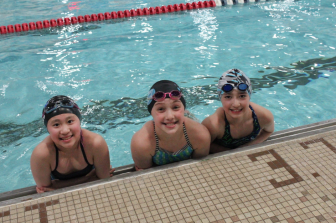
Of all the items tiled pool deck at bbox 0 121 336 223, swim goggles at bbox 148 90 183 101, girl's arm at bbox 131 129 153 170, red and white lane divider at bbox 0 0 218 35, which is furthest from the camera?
red and white lane divider at bbox 0 0 218 35

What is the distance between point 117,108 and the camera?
16.6 ft

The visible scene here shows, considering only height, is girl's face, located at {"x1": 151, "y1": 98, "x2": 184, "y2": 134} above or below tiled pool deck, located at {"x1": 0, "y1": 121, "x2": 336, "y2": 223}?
above

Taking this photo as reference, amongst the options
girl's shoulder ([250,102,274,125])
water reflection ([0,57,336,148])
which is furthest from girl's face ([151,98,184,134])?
water reflection ([0,57,336,148])

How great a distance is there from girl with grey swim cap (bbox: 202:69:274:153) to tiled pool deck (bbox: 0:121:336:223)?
0.49 meters

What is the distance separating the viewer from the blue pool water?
4770 millimetres

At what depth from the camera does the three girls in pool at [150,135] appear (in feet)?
7.97

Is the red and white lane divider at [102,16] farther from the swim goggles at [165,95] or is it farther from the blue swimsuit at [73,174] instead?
the swim goggles at [165,95]

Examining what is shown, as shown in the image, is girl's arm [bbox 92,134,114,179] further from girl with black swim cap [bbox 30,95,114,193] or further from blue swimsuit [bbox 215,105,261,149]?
blue swimsuit [bbox 215,105,261,149]

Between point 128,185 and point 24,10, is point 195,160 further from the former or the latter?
point 24,10

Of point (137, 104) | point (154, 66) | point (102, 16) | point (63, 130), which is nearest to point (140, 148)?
point (63, 130)

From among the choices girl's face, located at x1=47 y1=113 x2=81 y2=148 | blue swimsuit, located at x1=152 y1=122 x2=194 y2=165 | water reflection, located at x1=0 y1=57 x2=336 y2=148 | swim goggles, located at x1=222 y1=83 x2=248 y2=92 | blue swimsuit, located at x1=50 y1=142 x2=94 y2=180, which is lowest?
water reflection, located at x1=0 y1=57 x2=336 y2=148

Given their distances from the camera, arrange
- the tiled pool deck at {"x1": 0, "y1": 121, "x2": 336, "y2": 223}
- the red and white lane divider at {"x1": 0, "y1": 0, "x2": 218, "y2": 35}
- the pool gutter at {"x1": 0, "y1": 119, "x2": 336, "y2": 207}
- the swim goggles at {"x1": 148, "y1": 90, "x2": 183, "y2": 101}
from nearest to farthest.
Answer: the tiled pool deck at {"x1": 0, "y1": 121, "x2": 336, "y2": 223}
the pool gutter at {"x1": 0, "y1": 119, "x2": 336, "y2": 207}
the swim goggles at {"x1": 148, "y1": 90, "x2": 183, "y2": 101}
the red and white lane divider at {"x1": 0, "y1": 0, "x2": 218, "y2": 35}

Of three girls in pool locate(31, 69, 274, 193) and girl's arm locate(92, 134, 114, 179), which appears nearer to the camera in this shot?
three girls in pool locate(31, 69, 274, 193)

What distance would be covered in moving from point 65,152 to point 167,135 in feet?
2.81
